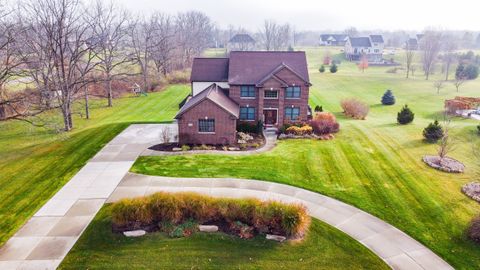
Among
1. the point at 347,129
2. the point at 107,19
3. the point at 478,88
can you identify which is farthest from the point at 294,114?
the point at 478,88

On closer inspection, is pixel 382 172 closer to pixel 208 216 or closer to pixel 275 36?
pixel 208 216

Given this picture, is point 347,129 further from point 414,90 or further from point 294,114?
point 414,90

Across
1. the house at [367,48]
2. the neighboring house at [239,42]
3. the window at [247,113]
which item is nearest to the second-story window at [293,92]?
the window at [247,113]

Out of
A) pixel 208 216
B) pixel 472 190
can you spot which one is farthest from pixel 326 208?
pixel 472 190

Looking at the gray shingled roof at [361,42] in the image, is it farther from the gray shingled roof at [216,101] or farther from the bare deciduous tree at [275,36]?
the gray shingled roof at [216,101]

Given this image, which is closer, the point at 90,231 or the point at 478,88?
the point at 90,231

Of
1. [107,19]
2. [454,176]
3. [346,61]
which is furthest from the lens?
[346,61]

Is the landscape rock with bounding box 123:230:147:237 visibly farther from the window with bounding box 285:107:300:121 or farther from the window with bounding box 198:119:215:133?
the window with bounding box 285:107:300:121
